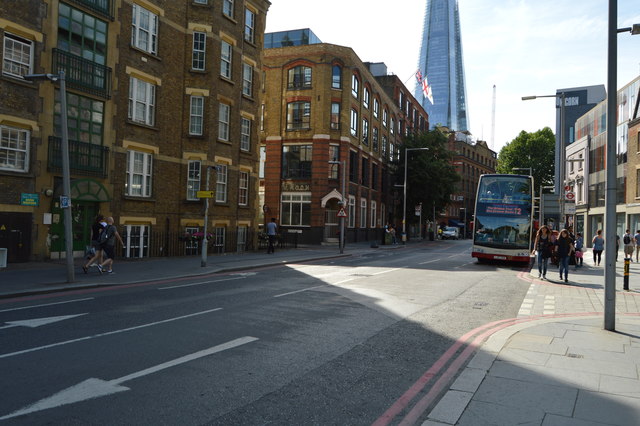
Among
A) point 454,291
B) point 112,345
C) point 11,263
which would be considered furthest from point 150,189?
point 112,345

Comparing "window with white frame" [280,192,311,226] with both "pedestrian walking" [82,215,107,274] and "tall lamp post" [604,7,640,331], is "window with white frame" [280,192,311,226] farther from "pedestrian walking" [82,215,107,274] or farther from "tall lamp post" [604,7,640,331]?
"tall lamp post" [604,7,640,331]

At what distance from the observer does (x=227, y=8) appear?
25797mm

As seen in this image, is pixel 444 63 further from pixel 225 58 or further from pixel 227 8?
pixel 225 58

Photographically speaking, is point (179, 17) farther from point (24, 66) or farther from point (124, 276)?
point (124, 276)

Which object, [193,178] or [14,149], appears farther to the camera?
[193,178]

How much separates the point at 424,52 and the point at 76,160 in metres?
190

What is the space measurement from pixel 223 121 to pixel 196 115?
196 cm

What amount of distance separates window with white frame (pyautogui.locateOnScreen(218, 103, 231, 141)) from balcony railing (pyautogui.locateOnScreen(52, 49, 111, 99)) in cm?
674

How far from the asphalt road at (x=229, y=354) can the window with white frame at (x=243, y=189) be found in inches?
614

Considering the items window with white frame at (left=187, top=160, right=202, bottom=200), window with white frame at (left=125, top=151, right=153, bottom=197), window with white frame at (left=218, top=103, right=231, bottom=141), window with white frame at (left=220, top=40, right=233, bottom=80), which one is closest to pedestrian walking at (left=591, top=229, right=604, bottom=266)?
window with white frame at (left=218, top=103, right=231, bottom=141)

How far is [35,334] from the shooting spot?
7266mm

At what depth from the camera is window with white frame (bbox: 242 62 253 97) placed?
2769 centimetres

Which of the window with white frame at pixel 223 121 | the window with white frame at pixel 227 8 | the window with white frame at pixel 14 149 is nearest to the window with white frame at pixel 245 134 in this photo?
the window with white frame at pixel 223 121

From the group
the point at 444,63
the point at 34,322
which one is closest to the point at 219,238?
the point at 34,322
